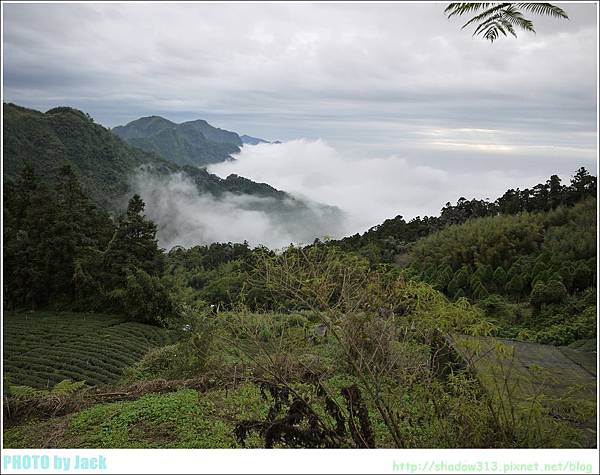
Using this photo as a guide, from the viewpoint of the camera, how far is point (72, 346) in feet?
26.8

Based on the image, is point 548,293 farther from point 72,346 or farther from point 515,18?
point 72,346

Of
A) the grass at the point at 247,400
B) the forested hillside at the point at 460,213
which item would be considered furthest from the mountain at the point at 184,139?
the grass at the point at 247,400

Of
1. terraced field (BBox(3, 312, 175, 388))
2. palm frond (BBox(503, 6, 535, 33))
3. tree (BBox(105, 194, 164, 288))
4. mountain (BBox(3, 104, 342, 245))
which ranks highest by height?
palm frond (BBox(503, 6, 535, 33))

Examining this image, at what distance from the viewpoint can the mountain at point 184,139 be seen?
508 centimetres

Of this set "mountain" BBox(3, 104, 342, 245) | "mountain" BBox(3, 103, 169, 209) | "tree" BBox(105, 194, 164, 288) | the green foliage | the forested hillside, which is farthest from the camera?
"tree" BBox(105, 194, 164, 288)

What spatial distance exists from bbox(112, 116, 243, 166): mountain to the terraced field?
331 cm

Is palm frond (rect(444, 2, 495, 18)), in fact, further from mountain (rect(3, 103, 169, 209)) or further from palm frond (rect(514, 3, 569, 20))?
mountain (rect(3, 103, 169, 209))

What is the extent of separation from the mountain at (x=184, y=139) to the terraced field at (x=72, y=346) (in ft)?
10.9

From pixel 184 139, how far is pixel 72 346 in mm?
3931

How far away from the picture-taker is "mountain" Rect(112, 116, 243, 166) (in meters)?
5.08

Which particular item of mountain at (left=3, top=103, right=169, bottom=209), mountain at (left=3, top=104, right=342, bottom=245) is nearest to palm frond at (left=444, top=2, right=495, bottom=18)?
mountain at (left=3, top=104, right=342, bottom=245)

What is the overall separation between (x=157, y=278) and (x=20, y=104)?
Answer: 27.3ft

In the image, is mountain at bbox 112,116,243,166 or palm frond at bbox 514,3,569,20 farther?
mountain at bbox 112,116,243,166

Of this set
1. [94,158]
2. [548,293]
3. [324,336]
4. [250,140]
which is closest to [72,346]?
[94,158]
